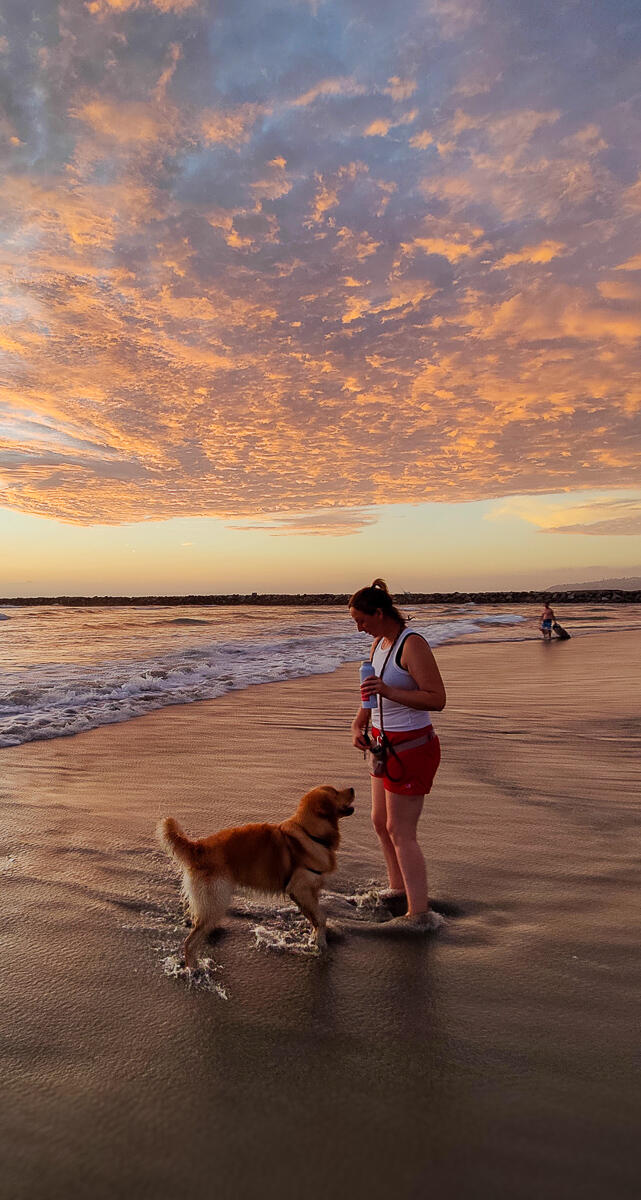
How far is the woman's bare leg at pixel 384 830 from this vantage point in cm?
423

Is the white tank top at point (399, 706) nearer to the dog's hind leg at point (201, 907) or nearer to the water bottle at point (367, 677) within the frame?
the water bottle at point (367, 677)

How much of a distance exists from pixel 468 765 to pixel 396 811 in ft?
12.2

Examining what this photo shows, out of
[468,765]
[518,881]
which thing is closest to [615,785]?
[468,765]

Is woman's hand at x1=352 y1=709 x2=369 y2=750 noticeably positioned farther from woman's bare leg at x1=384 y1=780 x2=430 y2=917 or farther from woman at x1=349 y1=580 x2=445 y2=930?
woman's bare leg at x1=384 y1=780 x2=430 y2=917

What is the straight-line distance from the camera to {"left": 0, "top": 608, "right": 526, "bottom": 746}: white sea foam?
1075cm

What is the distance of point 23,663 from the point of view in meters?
17.1

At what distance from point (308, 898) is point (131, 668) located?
1358 centimetres

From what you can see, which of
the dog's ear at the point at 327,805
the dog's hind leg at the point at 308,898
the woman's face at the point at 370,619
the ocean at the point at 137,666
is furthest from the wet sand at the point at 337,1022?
the ocean at the point at 137,666

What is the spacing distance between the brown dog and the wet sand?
0.33 m

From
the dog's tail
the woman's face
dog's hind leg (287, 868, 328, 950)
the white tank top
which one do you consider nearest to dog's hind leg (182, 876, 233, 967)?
the dog's tail

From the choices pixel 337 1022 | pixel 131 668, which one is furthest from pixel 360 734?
pixel 131 668

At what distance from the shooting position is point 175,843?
11.0 ft

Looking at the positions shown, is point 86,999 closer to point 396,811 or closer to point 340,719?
point 396,811

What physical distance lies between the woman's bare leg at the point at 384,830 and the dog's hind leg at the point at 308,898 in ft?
2.38
